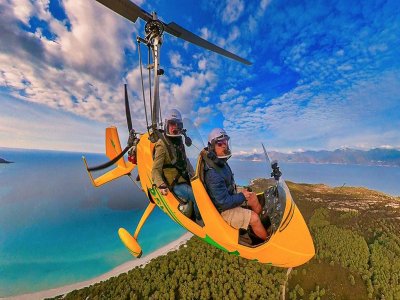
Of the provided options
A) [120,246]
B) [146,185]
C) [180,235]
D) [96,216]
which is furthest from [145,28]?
[96,216]

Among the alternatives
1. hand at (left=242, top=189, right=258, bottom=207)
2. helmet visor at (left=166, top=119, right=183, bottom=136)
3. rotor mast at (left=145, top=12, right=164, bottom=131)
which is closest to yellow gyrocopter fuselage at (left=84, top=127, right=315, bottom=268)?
hand at (left=242, top=189, right=258, bottom=207)

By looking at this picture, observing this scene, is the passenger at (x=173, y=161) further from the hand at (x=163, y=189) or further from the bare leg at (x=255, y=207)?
the bare leg at (x=255, y=207)

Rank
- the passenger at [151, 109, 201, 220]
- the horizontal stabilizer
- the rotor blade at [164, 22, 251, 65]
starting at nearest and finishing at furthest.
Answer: the passenger at [151, 109, 201, 220] → the rotor blade at [164, 22, 251, 65] → the horizontal stabilizer

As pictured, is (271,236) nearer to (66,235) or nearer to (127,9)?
(127,9)

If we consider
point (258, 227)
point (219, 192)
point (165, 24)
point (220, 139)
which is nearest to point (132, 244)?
point (219, 192)

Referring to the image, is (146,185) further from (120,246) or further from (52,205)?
(52,205)

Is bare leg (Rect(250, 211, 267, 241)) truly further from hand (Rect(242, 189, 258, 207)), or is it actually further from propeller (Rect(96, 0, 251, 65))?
propeller (Rect(96, 0, 251, 65))
